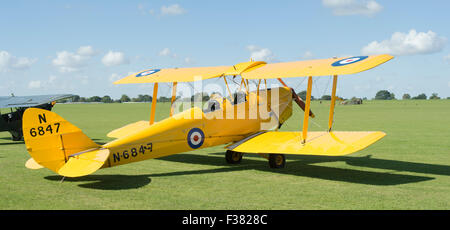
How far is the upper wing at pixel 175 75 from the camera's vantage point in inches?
430

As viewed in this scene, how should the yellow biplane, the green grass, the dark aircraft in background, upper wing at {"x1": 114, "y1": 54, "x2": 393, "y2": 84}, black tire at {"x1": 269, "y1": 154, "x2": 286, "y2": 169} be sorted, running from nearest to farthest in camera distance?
1. the green grass
2. the yellow biplane
3. upper wing at {"x1": 114, "y1": 54, "x2": 393, "y2": 84}
4. black tire at {"x1": 269, "y1": 154, "x2": 286, "y2": 169}
5. the dark aircraft in background

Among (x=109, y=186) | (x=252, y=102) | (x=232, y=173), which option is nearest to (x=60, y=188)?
(x=109, y=186)

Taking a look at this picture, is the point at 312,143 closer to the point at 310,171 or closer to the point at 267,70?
the point at 310,171

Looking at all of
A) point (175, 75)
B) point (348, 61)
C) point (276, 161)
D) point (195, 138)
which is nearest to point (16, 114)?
point (175, 75)

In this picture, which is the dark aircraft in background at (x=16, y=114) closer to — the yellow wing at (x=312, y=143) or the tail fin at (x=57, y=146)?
the tail fin at (x=57, y=146)

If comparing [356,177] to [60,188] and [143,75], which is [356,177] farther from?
[143,75]

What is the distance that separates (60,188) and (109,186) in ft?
2.79

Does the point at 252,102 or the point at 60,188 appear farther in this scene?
the point at 252,102

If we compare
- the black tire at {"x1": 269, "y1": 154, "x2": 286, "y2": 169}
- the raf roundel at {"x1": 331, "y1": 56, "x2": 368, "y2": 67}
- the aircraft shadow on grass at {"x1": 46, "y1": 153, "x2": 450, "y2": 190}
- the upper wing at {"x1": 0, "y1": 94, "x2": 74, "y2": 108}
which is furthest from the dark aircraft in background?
the raf roundel at {"x1": 331, "y1": 56, "x2": 368, "y2": 67}

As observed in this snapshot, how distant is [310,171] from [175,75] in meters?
4.76

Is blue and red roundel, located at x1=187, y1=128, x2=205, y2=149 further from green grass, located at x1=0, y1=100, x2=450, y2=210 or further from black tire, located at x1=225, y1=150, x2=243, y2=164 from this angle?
black tire, located at x1=225, y1=150, x2=243, y2=164

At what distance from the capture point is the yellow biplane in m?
7.39

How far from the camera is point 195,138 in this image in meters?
9.52
